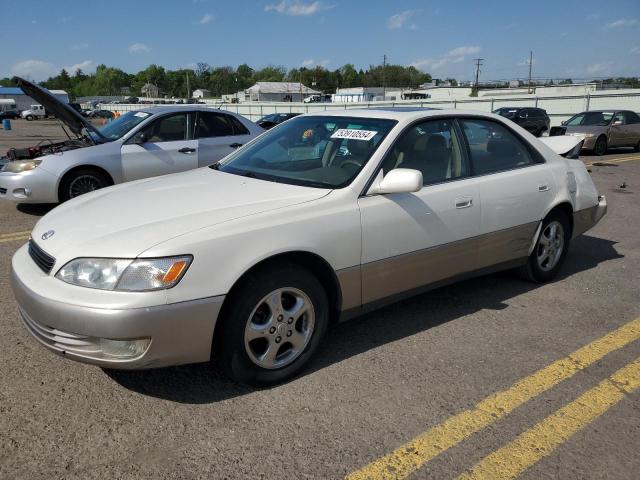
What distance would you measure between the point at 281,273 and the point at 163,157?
5183mm

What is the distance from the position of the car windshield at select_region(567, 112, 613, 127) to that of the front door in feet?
50.2

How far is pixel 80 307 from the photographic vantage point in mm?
2457

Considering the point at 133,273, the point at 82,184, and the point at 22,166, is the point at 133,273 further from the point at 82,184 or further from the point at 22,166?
the point at 22,166

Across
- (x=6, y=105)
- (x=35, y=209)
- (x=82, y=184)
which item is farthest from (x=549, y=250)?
(x=6, y=105)

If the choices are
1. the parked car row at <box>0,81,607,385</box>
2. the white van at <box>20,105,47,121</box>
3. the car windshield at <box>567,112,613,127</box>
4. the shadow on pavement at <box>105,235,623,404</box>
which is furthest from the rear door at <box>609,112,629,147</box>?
the white van at <box>20,105,47,121</box>

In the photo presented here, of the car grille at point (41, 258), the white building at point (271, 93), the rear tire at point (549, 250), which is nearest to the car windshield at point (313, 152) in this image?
the car grille at point (41, 258)

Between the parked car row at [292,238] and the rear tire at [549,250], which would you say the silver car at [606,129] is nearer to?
the rear tire at [549,250]

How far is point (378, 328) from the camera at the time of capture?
147 inches

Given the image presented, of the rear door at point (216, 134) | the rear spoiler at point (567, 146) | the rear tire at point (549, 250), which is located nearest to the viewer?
the rear tire at point (549, 250)

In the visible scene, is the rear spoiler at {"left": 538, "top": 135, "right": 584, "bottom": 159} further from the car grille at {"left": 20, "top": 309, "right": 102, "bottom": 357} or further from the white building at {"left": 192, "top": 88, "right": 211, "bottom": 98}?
the white building at {"left": 192, "top": 88, "right": 211, "bottom": 98}

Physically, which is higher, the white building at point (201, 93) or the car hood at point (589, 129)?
the white building at point (201, 93)

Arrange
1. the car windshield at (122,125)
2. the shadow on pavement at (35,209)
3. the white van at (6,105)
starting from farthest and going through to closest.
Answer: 1. the white van at (6,105)
2. the car windshield at (122,125)
3. the shadow on pavement at (35,209)

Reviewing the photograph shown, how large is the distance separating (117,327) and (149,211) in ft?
2.57

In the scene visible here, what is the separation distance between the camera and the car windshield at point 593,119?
16.8 m
